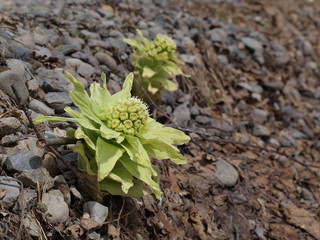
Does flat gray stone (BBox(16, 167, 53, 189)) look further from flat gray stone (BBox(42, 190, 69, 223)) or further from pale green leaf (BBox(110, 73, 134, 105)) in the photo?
pale green leaf (BBox(110, 73, 134, 105))

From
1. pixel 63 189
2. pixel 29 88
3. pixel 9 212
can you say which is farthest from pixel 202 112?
pixel 9 212

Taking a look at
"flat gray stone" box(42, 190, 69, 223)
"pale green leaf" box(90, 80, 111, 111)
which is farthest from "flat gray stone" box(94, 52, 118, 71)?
"flat gray stone" box(42, 190, 69, 223)

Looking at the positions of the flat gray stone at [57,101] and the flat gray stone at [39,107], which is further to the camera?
the flat gray stone at [57,101]

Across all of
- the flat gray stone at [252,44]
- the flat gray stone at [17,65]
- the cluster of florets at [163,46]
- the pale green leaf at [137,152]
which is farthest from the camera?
the flat gray stone at [252,44]

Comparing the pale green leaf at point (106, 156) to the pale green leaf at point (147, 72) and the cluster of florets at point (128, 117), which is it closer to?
the cluster of florets at point (128, 117)

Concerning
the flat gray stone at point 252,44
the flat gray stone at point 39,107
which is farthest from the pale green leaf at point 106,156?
the flat gray stone at point 252,44

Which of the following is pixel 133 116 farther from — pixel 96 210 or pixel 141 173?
pixel 96 210

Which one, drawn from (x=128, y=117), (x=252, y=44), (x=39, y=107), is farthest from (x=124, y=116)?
(x=252, y=44)
